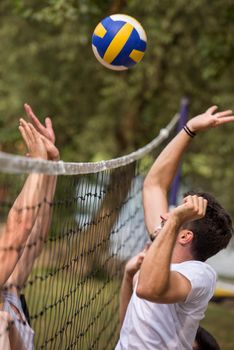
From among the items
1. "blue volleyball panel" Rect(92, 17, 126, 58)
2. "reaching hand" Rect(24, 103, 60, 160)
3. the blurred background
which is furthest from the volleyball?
the blurred background

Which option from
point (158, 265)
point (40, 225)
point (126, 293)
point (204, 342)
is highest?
point (158, 265)

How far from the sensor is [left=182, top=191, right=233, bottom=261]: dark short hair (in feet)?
13.4

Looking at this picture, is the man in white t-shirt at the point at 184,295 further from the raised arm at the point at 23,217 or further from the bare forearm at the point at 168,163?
the bare forearm at the point at 168,163

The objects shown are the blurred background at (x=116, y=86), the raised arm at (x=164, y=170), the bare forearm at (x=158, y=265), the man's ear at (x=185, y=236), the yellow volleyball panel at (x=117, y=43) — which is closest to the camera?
the bare forearm at (x=158, y=265)

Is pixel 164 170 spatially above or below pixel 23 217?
below

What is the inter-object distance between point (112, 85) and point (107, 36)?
10.9 metres

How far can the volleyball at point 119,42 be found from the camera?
6.43 m

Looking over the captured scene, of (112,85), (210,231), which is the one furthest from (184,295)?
(112,85)

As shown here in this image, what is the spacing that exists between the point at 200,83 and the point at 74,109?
8.68ft

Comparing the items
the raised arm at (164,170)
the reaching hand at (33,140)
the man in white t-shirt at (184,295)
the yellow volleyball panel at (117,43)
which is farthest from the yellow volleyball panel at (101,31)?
the man in white t-shirt at (184,295)

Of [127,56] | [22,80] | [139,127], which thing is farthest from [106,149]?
[127,56]

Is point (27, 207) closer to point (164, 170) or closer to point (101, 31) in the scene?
point (164, 170)

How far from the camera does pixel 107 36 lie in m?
6.43

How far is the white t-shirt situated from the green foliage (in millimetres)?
11553
